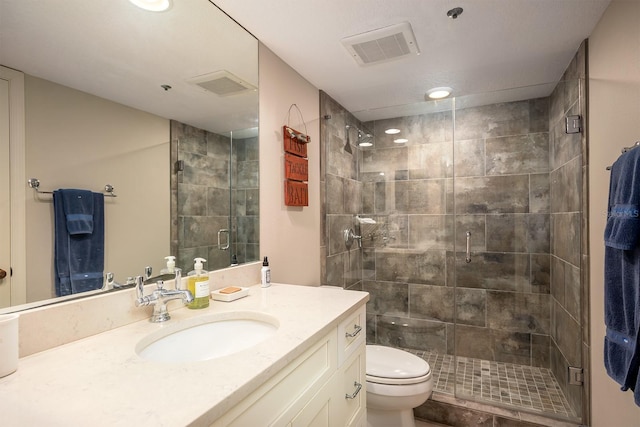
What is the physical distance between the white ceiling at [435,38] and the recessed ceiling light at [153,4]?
10.5 inches

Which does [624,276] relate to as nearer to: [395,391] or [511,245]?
[395,391]

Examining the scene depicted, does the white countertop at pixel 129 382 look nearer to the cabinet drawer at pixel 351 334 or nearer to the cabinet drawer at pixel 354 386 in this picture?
the cabinet drawer at pixel 351 334

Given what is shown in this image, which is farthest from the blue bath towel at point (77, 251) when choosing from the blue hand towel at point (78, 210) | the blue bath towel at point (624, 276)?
the blue bath towel at point (624, 276)

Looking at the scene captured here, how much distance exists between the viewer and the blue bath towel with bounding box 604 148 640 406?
3.59ft

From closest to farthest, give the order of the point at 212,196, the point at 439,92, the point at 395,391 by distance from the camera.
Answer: the point at 212,196 < the point at 395,391 < the point at 439,92

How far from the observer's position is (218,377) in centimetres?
75

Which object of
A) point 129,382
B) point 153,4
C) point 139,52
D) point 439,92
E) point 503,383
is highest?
point 439,92

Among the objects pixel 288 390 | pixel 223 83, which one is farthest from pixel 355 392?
pixel 223 83

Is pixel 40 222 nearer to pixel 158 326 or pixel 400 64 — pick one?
pixel 158 326

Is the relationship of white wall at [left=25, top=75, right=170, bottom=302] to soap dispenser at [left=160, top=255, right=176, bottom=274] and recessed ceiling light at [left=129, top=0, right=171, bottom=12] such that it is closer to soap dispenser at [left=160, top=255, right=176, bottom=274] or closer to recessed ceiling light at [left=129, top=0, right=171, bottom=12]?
soap dispenser at [left=160, top=255, right=176, bottom=274]

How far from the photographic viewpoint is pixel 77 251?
3.42 feet

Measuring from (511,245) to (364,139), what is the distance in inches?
62.5

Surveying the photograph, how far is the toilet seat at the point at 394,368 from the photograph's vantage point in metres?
1.85

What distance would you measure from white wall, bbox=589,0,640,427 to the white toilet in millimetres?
862
